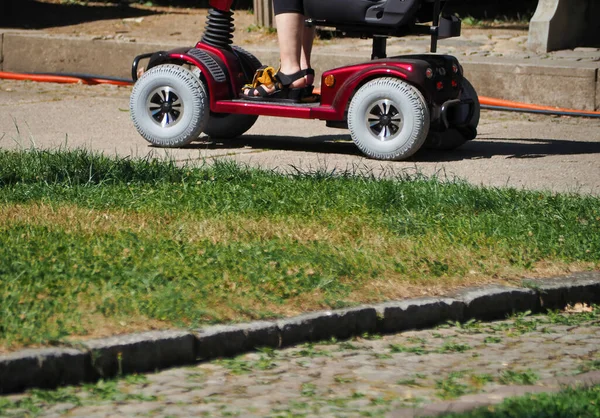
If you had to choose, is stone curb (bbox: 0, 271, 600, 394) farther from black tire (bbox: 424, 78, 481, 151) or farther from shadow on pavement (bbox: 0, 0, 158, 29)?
shadow on pavement (bbox: 0, 0, 158, 29)

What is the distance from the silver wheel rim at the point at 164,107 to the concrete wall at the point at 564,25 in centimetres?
501

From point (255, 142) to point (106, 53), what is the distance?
438 cm

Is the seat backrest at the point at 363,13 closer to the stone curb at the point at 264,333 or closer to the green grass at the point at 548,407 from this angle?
the stone curb at the point at 264,333

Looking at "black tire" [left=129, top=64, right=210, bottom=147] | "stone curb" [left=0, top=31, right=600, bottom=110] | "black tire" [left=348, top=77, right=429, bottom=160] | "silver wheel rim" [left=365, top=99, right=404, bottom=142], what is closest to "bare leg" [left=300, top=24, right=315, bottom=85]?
"black tire" [left=348, top=77, right=429, bottom=160]

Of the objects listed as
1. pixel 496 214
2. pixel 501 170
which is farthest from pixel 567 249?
pixel 501 170

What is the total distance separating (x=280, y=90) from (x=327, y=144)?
2.89 feet

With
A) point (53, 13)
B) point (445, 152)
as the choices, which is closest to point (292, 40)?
point (445, 152)

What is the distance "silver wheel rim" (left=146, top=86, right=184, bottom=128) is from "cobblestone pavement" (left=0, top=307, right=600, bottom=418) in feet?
13.5

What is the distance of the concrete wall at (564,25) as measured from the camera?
38.1 feet

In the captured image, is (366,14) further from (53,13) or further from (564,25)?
(53,13)

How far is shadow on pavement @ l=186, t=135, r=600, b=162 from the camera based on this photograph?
26.1 ft

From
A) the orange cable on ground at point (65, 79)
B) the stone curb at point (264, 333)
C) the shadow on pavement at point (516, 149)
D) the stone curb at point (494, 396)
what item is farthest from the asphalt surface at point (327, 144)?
the stone curb at point (494, 396)

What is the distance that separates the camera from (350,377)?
373cm

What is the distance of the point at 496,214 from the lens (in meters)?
5.62
